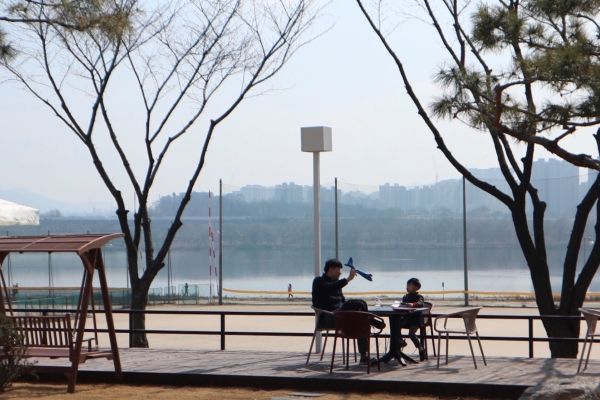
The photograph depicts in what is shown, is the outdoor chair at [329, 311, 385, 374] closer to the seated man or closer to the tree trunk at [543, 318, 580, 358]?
the seated man

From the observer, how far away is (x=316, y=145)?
34.7ft

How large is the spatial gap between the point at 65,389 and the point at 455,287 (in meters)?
20.5

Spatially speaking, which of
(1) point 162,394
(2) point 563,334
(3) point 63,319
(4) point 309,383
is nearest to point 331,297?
(4) point 309,383

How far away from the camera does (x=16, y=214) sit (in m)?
15.6

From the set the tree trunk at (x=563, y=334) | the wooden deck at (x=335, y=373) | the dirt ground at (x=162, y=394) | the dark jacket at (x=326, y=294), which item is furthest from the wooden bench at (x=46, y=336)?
the tree trunk at (x=563, y=334)

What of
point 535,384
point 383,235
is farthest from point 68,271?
point 535,384

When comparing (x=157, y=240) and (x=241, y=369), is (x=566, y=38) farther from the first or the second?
(x=157, y=240)

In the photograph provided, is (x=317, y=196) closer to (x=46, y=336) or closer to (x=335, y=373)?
(x=335, y=373)

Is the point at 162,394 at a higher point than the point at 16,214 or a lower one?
lower

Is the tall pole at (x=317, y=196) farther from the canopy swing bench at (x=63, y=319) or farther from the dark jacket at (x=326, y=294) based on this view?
the canopy swing bench at (x=63, y=319)

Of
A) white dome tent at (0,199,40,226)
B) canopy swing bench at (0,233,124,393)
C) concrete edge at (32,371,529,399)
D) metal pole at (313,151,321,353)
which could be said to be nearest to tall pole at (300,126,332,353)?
metal pole at (313,151,321,353)

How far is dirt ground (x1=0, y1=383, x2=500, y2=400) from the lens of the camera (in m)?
7.95

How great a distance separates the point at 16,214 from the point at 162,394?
335 inches

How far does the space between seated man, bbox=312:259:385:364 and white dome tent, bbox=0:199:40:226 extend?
26.2 feet
